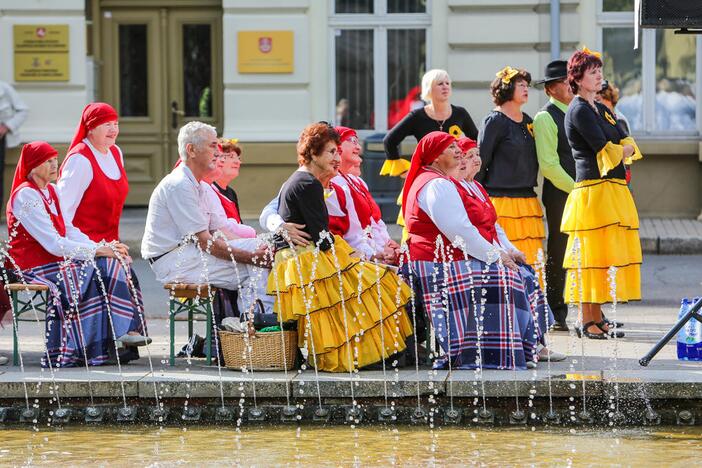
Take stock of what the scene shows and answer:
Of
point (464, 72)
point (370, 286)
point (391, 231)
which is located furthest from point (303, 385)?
point (464, 72)

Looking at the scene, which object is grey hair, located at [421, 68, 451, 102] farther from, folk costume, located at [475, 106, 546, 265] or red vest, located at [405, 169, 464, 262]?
red vest, located at [405, 169, 464, 262]

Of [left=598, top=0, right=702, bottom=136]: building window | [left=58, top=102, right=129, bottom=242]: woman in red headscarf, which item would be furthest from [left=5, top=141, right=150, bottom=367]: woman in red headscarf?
[left=598, top=0, right=702, bottom=136]: building window

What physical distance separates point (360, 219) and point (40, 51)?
31.4ft

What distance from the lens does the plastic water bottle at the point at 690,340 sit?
9.21 m

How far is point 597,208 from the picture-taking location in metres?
10.5

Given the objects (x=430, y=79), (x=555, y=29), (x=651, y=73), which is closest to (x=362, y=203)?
(x=430, y=79)

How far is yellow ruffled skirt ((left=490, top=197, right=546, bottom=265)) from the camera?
10812 millimetres

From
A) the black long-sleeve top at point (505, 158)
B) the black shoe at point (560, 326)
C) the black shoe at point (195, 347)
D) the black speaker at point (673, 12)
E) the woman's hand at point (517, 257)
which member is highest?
the black speaker at point (673, 12)

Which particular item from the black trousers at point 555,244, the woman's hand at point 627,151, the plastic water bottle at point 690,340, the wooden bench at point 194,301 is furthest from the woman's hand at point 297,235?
the black trousers at point 555,244

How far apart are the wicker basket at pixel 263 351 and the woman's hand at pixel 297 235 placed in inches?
19.0

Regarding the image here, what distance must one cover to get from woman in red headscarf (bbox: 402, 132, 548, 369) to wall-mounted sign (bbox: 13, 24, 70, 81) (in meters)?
9.93

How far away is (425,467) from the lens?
7.16m

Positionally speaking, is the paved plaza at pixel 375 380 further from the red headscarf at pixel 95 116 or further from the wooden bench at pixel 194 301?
the red headscarf at pixel 95 116

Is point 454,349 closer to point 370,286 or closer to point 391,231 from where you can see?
point 370,286
